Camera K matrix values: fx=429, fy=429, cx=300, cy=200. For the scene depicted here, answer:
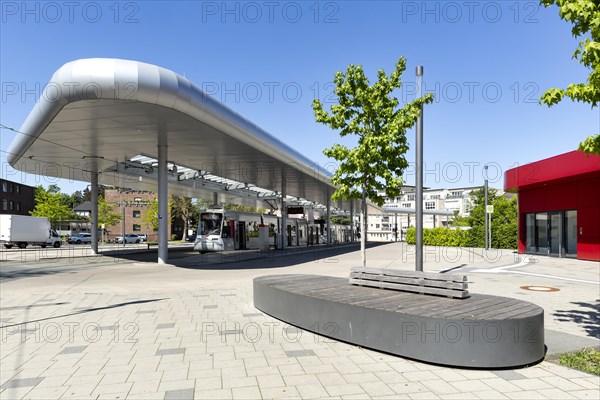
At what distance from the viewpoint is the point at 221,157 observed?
81.0 feet

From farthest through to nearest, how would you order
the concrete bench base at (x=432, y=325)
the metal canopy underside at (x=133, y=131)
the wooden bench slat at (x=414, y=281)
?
the metal canopy underside at (x=133, y=131)
the wooden bench slat at (x=414, y=281)
the concrete bench base at (x=432, y=325)

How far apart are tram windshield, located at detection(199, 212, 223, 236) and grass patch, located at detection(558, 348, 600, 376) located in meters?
24.1

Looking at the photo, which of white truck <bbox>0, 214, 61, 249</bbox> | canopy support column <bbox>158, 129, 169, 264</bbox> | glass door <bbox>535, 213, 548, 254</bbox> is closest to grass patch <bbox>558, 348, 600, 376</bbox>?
canopy support column <bbox>158, 129, 169, 264</bbox>

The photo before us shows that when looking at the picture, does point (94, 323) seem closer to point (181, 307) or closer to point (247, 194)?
point (181, 307)

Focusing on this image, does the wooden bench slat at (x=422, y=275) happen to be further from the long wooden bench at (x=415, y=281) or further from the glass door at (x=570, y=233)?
the glass door at (x=570, y=233)

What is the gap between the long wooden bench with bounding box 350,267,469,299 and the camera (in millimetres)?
6422

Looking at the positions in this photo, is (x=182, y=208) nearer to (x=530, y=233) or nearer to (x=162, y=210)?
(x=162, y=210)

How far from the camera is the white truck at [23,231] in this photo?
40.9 metres

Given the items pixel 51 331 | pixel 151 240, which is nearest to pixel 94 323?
pixel 51 331

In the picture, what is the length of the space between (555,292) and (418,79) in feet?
22.1

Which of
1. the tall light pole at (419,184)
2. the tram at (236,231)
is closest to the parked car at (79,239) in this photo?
the tram at (236,231)

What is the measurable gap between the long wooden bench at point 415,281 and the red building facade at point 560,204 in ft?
53.2

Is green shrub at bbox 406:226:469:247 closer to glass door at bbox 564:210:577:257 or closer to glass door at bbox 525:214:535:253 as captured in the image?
glass door at bbox 525:214:535:253

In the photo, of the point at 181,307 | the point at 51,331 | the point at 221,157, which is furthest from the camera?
the point at 221,157
